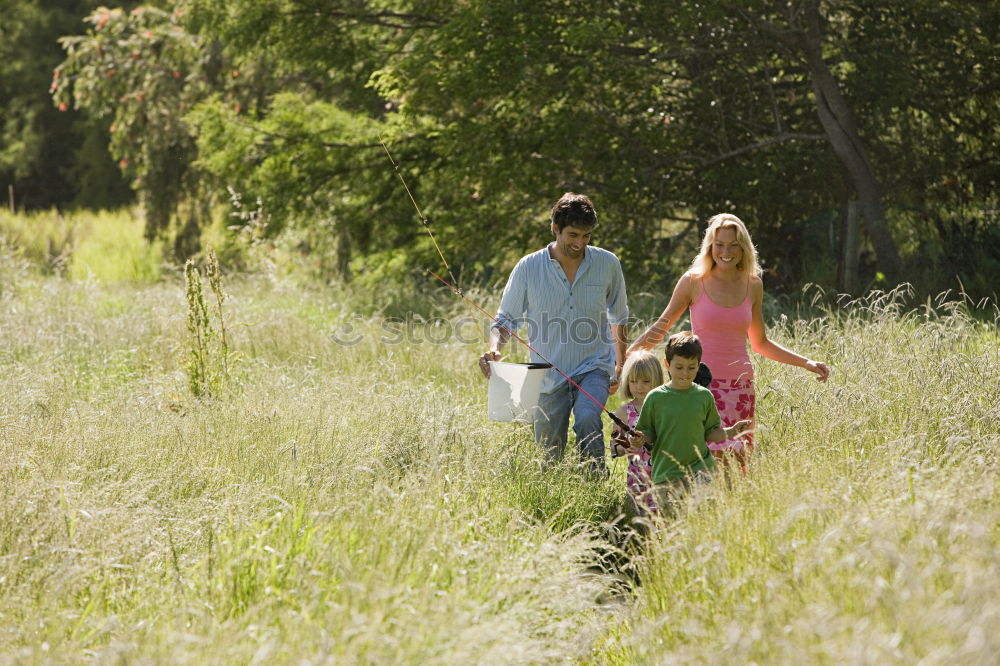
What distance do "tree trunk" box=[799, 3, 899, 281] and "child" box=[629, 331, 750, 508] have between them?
694 centimetres

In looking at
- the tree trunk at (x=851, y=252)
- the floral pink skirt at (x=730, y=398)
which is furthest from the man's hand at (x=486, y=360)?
the tree trunk at (x=851, y=252)

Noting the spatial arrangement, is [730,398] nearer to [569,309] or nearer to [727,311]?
[727,311]

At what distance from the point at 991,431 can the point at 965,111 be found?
742 centimetres

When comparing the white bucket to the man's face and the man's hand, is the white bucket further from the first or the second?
the man's face

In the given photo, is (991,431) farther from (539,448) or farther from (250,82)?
(250,82)

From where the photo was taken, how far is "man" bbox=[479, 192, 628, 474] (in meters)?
5.53

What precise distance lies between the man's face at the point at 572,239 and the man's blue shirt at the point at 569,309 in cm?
10

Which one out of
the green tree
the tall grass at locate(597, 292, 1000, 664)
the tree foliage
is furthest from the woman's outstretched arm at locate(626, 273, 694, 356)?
the green tree

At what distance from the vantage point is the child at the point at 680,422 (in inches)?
193

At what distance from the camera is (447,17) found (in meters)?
12.5

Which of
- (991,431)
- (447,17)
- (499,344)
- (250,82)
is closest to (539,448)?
(499,344)

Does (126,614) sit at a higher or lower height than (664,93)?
lower

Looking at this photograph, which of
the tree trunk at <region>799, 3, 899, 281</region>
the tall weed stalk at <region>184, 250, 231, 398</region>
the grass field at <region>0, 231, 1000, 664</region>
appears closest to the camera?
the grass field at <region>0, 231, 1000, 664</region>

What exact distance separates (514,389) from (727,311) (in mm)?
1066
